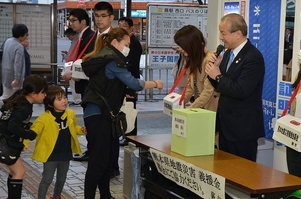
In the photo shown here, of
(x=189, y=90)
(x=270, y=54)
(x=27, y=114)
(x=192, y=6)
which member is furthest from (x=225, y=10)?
(x=192, y=6)

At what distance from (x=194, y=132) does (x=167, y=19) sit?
25.9 ft

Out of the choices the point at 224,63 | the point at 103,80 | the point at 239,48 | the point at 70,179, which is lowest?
the point at 70,179

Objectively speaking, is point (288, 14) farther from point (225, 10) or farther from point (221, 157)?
point (221, 157)

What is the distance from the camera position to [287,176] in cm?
337

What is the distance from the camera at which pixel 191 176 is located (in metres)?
3.56

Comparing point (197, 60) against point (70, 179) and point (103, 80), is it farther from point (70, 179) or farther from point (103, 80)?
point (70, 179)

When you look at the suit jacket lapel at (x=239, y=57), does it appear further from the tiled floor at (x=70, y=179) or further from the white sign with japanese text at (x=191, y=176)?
the tiled floor at (x=70, y=179)

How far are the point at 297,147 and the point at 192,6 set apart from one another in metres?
8.33

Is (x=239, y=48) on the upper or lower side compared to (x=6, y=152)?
upper

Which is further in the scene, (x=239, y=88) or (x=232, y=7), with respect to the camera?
(x=232, y=7)

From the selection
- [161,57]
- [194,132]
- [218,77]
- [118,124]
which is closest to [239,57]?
[218,77]

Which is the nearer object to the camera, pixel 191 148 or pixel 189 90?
pixel 191 148

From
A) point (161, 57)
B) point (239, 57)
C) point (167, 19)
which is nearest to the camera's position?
point (239, 57)

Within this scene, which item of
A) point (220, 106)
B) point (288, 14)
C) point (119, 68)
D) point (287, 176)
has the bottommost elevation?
point (287, 176)
